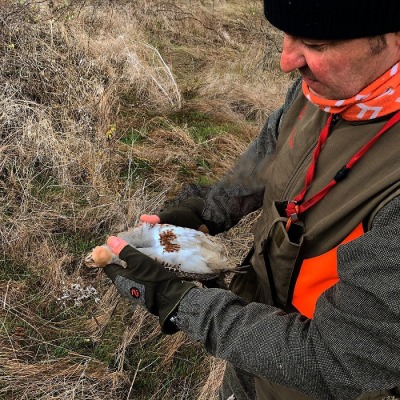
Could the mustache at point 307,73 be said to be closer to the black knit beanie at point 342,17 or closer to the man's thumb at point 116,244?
the black knit beanie at point 342,17

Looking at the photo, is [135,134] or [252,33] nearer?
[135,134]

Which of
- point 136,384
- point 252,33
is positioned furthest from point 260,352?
point 252,33

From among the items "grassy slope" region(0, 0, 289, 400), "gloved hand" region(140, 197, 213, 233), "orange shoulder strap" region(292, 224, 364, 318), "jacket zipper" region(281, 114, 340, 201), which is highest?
"jacket zipper" region(281, 114, 340, 201)

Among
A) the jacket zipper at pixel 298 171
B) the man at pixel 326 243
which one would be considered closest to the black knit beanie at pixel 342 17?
the man at pixel 326 243

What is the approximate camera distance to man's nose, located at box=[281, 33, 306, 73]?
1234 millimetres

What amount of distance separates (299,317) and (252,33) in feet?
23.2

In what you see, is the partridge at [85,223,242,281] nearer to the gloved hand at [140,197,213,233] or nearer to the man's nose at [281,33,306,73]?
the gloved hand at [140,197,213,233]

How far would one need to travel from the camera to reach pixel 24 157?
367cm

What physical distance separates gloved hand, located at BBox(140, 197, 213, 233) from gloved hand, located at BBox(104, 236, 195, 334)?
0.99ft

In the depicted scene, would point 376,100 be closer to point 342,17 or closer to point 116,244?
point 342,17

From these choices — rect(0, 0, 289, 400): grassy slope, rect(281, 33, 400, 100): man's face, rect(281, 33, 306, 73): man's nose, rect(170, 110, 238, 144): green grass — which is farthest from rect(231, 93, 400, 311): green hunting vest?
rect(170, 110, 238, 144): green grass

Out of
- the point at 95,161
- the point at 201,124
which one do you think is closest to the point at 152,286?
the point at 95,161

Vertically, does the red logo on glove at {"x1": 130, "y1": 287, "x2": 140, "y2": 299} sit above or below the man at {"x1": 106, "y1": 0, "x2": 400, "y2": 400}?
below

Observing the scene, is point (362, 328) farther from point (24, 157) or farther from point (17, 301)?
point (24, 157)
